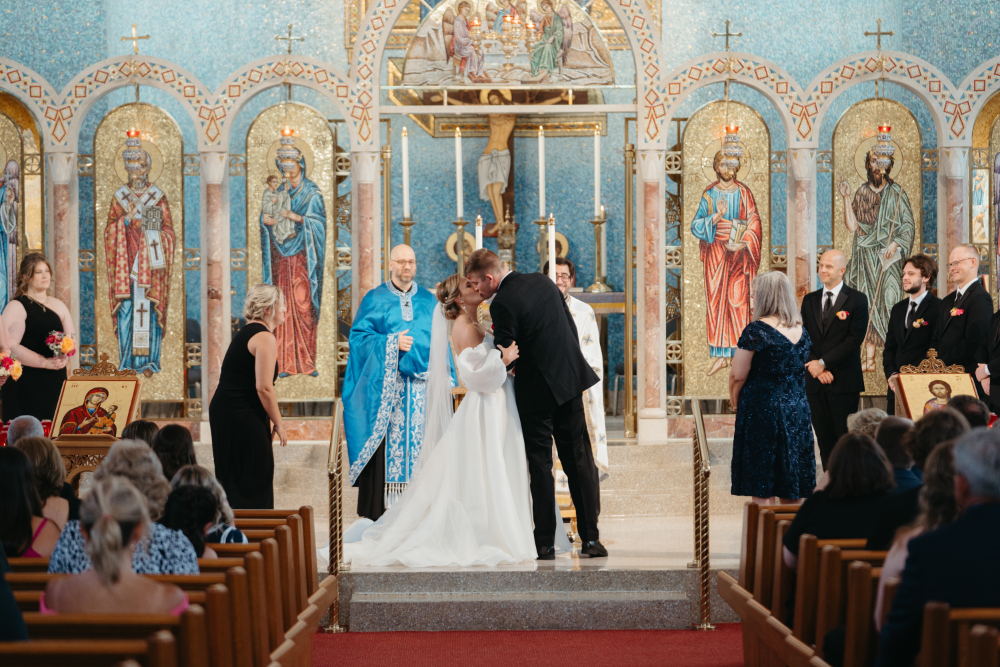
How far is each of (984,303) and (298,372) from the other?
5.24m

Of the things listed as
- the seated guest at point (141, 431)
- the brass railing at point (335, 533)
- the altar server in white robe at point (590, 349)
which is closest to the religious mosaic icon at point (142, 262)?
the altar server in white robe at point (590, 349)

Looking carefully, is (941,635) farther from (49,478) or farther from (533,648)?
(49,478)

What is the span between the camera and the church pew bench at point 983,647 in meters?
2.17

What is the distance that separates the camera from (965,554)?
2518 millimetres

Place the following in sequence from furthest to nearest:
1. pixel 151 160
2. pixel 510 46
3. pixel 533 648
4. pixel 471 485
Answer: pixel 510 46 < pixel 151 160 < pixel 471 485 < pixel 533 648

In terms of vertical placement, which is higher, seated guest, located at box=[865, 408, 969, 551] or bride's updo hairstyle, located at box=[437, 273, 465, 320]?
bride's updo hairstyle, located at box=[437, 273, 465, 320]

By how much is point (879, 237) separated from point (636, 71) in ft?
7.92

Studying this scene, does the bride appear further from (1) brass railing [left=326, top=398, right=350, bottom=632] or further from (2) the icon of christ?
(2) the icon of christ

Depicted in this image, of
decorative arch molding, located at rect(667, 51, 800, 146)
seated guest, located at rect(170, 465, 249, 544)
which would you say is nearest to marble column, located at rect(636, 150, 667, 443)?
decorative arch molding, located at rect(667, 51, 800, 146)

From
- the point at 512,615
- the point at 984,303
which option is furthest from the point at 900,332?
the point at 512,615

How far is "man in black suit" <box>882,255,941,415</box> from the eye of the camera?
7.59 m

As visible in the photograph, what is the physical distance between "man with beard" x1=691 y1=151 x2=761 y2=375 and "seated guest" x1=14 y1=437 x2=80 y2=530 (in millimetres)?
6020

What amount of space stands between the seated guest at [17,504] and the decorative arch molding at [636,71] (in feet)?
18.7

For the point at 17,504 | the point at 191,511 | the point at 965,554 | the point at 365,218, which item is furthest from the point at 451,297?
the point at 965,554
